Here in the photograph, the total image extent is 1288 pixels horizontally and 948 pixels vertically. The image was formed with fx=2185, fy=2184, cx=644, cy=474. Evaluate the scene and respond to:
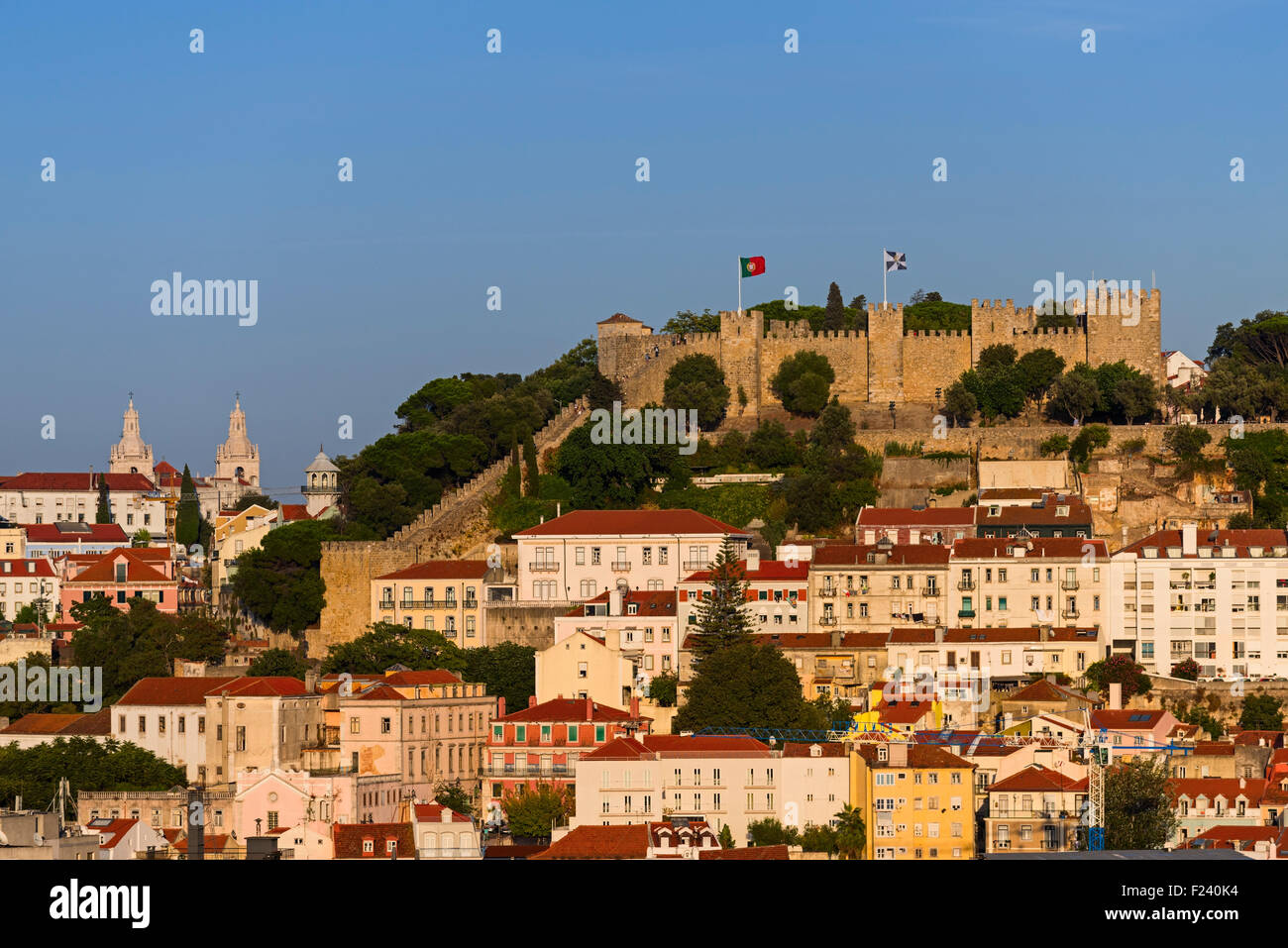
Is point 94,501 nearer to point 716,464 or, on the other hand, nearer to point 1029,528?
point 716,464

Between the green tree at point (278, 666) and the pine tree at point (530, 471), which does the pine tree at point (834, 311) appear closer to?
the pine tree at point (530, 471)

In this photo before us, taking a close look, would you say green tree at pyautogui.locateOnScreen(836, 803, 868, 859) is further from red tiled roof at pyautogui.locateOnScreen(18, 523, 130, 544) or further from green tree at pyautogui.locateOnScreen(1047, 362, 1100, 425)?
red tiled roof at pyautogui.locateOnScreen(18, 523, 130, 544)

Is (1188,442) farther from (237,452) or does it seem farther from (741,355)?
(237,452)

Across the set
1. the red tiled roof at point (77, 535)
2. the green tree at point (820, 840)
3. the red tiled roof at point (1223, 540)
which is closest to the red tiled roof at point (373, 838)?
the green tree at point (820, 840)

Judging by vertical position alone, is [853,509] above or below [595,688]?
above

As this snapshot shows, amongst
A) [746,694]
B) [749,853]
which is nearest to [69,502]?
[746,694]

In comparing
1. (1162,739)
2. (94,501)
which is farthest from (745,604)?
(94,501)

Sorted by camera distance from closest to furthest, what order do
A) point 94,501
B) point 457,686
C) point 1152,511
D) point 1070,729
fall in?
1. point 1070,729
2. point 457,686
3. point 1152,511
4. point 94,501
